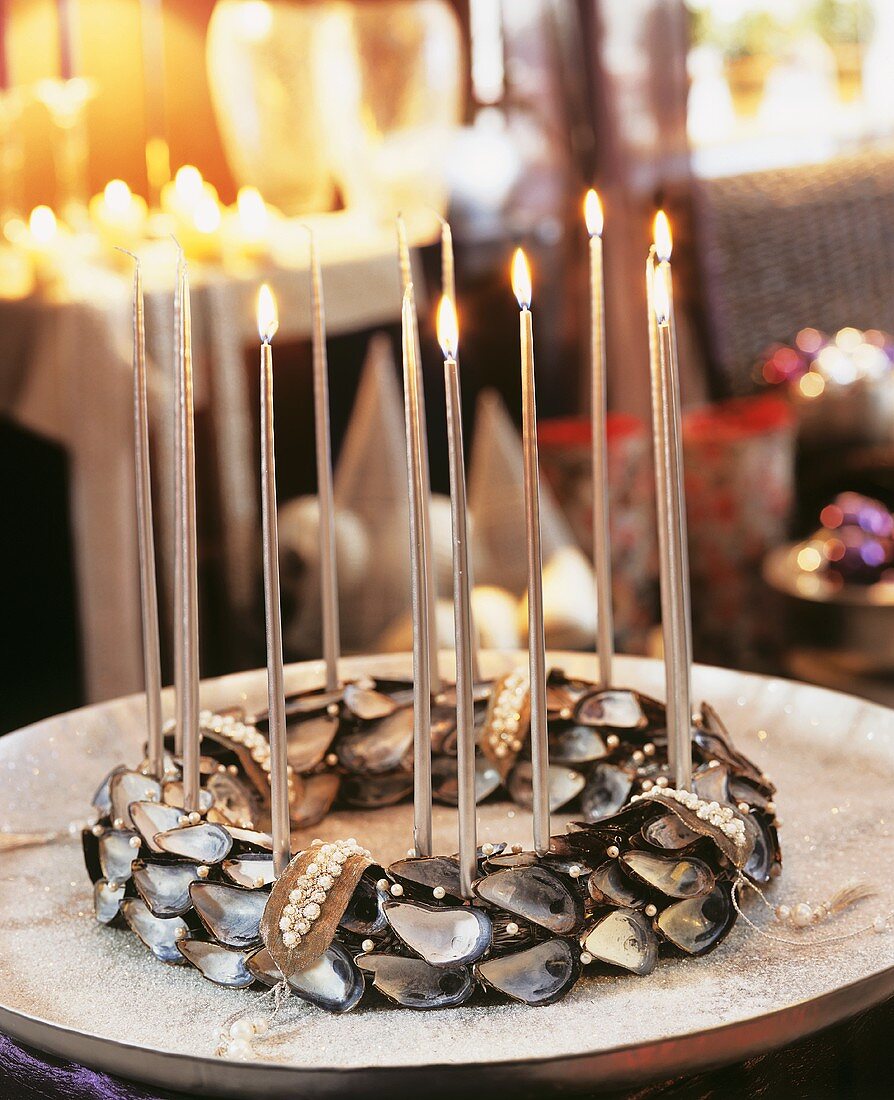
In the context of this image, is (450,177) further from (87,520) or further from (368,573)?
(87,520)

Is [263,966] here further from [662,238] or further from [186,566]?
[662,238]

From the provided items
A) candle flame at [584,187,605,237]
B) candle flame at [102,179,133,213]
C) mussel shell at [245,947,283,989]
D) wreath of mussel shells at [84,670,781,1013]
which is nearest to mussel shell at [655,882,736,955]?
wreath of mussel shells at [84,670,781,1013]

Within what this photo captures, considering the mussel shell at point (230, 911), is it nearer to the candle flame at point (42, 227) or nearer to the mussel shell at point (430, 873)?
the mussel shell at point (430, 873)

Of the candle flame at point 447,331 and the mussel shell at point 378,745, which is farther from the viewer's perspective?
the mussel shell at point 378,745

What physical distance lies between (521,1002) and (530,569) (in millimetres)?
127

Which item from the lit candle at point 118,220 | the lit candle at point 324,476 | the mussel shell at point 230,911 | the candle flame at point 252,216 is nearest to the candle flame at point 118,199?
the lit candle at point 118,220

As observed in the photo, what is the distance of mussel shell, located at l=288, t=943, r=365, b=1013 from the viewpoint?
0.39 metres

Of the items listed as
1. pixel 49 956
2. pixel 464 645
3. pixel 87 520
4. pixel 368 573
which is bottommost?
pixel 368 573

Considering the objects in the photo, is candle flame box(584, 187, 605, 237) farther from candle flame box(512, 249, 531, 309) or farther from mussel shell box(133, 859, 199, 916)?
mussel shell box(133, 859, 199, 916)

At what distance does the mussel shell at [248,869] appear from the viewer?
0.42 metres

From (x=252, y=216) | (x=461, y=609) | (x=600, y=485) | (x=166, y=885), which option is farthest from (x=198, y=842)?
(x=252, y=216)

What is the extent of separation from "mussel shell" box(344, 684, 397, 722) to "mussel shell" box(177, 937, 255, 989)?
161mm

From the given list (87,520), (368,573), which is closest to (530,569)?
(87,520)

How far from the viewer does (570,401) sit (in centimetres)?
283
